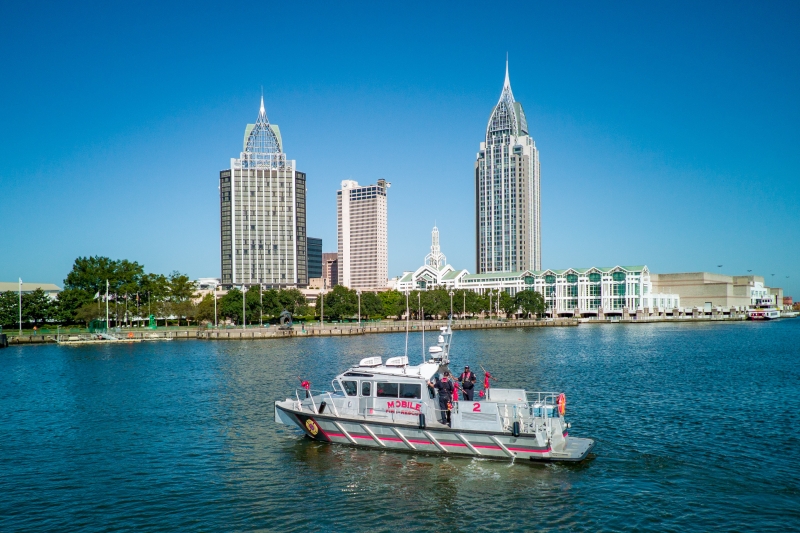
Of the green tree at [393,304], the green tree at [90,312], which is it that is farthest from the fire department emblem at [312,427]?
the green tree at [393,304]

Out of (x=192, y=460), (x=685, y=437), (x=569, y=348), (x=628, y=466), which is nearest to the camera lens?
(x=628, y=466)

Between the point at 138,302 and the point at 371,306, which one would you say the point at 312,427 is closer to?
the point at 138,302

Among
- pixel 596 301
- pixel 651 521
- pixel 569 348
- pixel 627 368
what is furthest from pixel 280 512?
pixel 596 301

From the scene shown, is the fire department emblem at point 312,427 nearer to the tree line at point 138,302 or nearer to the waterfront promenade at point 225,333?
the waterfront promenade at point 225,333

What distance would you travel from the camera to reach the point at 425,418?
1005 inches

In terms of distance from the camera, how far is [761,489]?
2180 cm

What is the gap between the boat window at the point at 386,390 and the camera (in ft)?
86.8

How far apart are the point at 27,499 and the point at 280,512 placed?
8.93 m

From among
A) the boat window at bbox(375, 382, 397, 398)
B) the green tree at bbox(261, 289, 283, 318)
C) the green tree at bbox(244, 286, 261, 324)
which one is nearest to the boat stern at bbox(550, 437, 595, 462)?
the boat window at bbox(375, 382, 397, 398)

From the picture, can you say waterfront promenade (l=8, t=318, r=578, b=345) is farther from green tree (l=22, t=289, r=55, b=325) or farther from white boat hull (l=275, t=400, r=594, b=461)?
white boat hull (l=275, t=400, r=594, b=461)

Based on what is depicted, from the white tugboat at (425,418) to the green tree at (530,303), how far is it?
148 metres

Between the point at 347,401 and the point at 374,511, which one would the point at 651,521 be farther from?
the point at 347,401

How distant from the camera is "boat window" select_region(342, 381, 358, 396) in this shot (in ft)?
89.2

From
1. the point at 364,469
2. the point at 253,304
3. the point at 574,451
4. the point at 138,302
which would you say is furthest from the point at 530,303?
the point at 364,469
